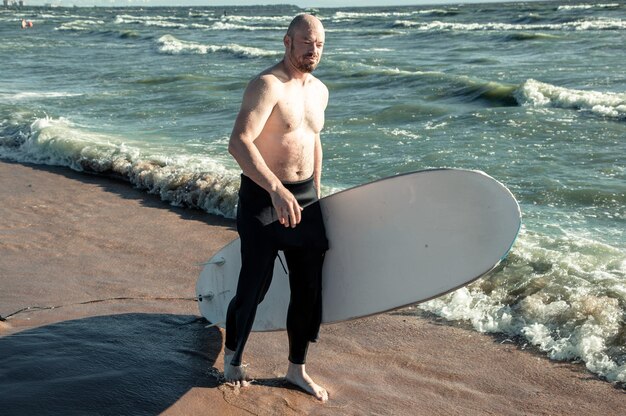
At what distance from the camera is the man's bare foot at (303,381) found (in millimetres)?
3691

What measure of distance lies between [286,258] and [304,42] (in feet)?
3.21

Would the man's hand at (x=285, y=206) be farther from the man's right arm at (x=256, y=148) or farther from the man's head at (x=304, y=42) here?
the man's head at (x=304, y=42)

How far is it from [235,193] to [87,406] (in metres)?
4.33

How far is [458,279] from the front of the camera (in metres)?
3.59

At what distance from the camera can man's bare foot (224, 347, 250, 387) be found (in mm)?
3727

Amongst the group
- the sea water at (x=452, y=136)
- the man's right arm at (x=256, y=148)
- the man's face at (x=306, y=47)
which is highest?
the man's face at (x=306, y=47)

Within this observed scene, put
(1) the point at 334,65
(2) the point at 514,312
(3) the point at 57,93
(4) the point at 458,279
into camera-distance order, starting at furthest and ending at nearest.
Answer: (1) the point at 334,65 < (3) the point at 57,93 < (2) the point at 514,312 < (4) the point at 458,279

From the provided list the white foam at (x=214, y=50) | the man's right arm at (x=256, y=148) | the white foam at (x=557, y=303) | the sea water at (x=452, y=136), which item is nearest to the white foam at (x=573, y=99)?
the sea water at (x=452, y=136)

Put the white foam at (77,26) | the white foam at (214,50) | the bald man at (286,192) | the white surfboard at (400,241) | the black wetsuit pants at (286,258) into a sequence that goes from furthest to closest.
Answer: the white foam at (77,26) → the white foam at (214,50) → the white surfboard at (400,241) → the black wetsuit pants at (286,258) → the bald man at (286,192)

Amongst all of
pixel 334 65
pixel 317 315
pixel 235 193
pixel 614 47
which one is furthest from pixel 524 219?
pixel 614 47

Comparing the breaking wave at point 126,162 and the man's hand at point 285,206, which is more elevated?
the man's hand at point 285,206

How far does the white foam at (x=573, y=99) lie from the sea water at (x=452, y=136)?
37 mm

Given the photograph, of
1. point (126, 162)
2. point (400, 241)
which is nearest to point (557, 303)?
point (400, 241)

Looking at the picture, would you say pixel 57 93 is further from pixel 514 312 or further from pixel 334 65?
pixel 514 312
